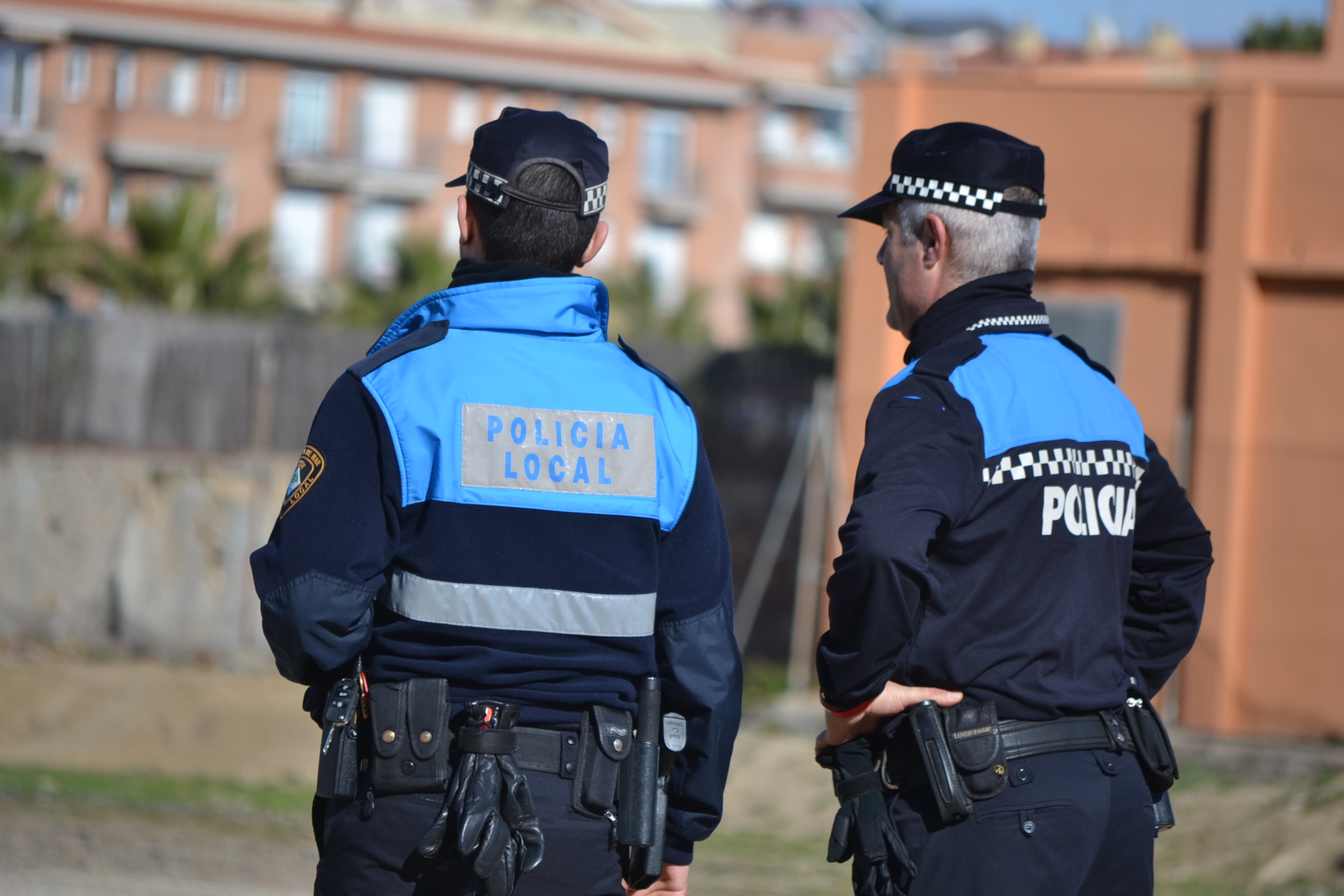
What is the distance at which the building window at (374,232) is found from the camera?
3559 cm

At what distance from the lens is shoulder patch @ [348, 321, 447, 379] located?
263 centimetres

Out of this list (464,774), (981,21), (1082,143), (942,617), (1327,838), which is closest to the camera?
(464,774)

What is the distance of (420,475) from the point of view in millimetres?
2613

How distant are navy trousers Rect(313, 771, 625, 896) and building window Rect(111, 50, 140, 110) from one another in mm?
35029

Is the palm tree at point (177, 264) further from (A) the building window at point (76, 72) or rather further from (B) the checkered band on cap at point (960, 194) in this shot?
(B) the checkered band on cap at point (960, 194)

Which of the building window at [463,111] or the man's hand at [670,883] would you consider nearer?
the man's hand at [670,883]

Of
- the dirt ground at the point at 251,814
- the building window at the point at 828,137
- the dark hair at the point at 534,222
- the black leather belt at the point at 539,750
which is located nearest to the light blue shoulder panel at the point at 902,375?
the dark hair at the point at 534,222

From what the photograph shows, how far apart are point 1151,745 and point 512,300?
164 centimetres

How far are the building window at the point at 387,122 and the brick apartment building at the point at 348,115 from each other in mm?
49

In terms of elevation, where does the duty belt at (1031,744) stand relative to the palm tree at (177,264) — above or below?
below

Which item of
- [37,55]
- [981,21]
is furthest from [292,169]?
→ [981,21]

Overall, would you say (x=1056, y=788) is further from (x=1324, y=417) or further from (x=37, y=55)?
(x=37, y=55)

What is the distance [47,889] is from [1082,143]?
8.98 meters

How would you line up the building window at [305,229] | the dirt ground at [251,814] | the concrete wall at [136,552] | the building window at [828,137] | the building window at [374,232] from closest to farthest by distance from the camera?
1. the dirt ground at [251,814]
2. the concrete wall at [136,552]
3. the building window at [305,229]
4. the building window at [374,232]
5. the building window at [828,137]
